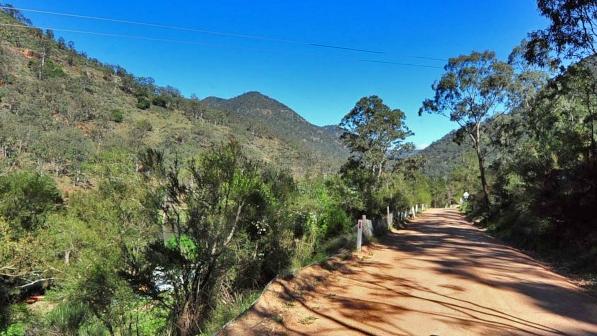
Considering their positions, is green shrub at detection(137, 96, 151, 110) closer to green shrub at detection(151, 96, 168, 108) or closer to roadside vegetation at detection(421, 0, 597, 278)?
green shrub at detection(151, 96, 168, 108)

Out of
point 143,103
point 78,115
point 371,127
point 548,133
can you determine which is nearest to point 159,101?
point 143,103

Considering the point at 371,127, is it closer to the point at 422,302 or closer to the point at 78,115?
the point at 422,302

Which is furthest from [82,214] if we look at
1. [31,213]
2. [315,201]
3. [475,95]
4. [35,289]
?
[475,95]

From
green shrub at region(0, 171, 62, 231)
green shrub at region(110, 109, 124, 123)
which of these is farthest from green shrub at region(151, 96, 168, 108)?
green shrub at region(0, 171, 62, 231)

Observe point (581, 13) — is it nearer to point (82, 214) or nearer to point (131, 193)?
point (131, 193)

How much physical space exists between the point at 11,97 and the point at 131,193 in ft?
291

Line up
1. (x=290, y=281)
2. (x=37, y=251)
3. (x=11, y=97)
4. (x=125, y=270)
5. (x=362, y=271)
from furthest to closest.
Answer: (x=11, y=97) → (x=37, y=251) → (x=362, y=271) → (x=125, y=270) → (x=290, y=281)

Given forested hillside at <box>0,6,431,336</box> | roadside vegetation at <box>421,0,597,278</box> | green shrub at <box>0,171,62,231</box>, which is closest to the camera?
forested hillside at <box>0,6,431,336</box>

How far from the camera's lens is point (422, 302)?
643cm

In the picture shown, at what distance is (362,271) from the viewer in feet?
30.4

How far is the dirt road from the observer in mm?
5191

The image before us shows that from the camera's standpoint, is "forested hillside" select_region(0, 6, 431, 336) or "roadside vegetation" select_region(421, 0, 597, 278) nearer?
"forested hillside" select_region(0, 6, 431, 336)

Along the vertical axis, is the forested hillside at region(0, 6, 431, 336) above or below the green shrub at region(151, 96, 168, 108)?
below

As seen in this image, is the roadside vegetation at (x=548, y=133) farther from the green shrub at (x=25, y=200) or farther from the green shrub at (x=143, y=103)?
the green shrub at (x=143, y=103)
